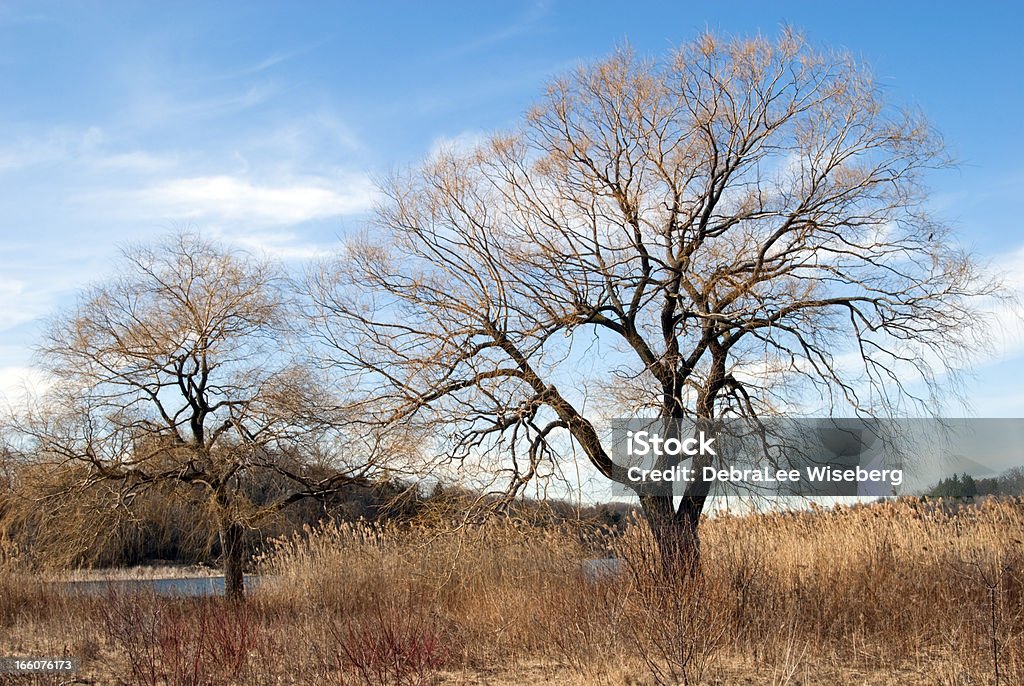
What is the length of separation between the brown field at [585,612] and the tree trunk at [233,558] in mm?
1352

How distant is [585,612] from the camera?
33.8 ft

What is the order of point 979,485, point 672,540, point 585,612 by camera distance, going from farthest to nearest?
1. point 979,485
2. point 585,612
3. point 672,540

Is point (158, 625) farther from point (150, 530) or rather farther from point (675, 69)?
point (675, 69)

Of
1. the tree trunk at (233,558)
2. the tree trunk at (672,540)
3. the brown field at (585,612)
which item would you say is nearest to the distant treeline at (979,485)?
the brown field at (585,612)

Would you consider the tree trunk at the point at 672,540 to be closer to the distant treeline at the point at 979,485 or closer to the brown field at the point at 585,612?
the brown field at the point at 585,612

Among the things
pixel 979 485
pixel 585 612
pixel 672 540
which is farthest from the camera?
pixel 979 485

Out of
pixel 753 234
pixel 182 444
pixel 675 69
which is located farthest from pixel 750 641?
pixel 182 444

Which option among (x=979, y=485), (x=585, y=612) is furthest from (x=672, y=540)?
(x=979, y=485)

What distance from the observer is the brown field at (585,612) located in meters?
9.22

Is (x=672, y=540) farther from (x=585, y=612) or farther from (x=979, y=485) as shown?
(x=979, y=485)

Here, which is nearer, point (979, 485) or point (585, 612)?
point (585, 612)

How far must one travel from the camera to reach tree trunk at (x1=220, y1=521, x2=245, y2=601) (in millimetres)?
17359

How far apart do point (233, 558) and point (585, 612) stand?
959cm

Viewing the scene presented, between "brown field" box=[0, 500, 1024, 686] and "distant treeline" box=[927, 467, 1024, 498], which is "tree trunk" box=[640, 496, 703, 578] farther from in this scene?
"distant treeline" box=[927, 467, 1024, 498]
